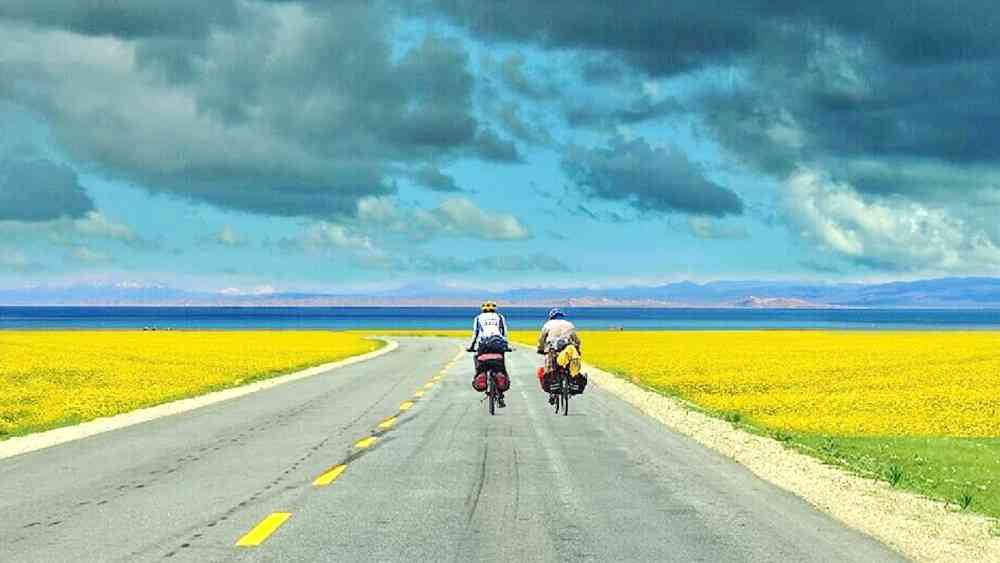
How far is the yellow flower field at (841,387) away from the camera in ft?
73.9

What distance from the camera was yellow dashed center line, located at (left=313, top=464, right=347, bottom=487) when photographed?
12.1 meters

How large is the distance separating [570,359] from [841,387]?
17.0m

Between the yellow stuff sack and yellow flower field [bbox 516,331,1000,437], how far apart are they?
13.6 ft

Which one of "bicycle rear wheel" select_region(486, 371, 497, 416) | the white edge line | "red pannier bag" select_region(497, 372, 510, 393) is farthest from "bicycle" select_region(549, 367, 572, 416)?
the white edge line

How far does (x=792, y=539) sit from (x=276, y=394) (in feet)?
68.9

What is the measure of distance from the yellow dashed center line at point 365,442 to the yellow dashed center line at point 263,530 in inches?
222

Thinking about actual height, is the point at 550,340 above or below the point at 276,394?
above

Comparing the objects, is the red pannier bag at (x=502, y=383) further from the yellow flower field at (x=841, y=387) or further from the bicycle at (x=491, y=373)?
the yellow flower field at (x=841, y=387)

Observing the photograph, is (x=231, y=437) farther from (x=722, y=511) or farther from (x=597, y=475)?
(x=722, y=511)

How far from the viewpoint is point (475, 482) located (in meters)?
12.2

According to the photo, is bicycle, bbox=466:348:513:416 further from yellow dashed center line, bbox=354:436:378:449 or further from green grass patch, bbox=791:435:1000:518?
green grass patch, bbox=791:435:1000:518

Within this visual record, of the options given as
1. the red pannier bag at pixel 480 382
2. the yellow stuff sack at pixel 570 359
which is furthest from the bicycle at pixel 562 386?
the red pannier bag at pixel 480 382

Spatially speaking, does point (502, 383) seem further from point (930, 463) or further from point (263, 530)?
point (263, 530)

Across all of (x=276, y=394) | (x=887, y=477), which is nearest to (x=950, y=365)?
(x=276, y=394)
